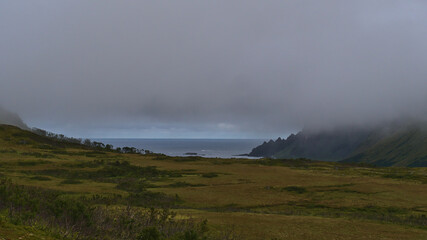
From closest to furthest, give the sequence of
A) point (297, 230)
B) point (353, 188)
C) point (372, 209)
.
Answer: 1. point (297, 230)
2. point (372, 209)
3. point (353, 188)

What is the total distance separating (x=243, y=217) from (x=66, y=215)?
1762cm

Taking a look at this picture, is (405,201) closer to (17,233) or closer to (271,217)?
(271,217)

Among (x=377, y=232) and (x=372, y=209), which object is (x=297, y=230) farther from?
(x=372, y=209)

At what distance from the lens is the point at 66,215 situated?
53.9 feet

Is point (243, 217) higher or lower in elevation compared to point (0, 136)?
lower

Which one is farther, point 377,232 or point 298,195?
point 298,195

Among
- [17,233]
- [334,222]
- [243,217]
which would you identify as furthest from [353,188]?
[17,233]

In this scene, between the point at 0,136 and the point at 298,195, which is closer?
the point at 298,195

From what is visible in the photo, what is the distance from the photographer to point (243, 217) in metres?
29.0

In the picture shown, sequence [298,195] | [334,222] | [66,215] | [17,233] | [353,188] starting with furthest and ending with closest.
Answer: [353,188] < [298,195] < [334,222] < [66,215] < [17,233]

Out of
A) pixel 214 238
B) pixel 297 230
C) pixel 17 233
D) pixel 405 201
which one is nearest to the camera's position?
pixel 17 233

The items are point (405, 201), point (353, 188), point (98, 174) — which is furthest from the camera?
point (98, 174)

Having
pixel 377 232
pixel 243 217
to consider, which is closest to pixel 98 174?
pixel 243 217

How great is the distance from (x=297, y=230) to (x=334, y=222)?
18.2 feet
